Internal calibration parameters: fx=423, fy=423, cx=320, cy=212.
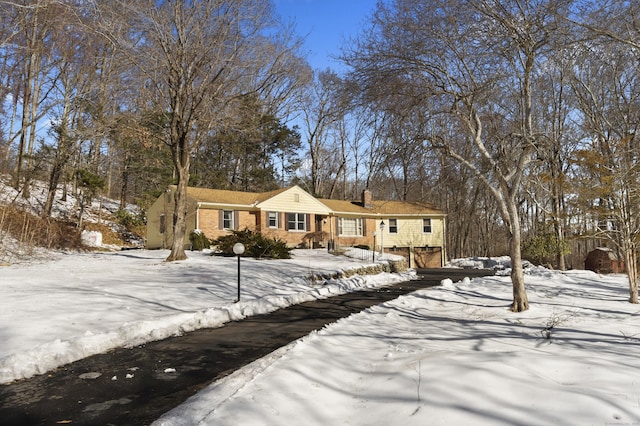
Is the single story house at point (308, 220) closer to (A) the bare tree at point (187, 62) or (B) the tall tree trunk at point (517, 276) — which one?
(A) the bare tree at point (187, 62)

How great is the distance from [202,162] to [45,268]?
79.9 feet

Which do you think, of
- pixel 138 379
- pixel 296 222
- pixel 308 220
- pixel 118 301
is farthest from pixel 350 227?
pixel 138 379

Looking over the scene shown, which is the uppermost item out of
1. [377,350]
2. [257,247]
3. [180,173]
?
[180,173]

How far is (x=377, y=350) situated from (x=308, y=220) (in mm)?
23354

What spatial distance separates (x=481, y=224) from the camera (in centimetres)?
4509

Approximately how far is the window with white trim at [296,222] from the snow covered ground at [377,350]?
1599 cm

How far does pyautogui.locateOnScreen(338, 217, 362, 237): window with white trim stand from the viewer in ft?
102

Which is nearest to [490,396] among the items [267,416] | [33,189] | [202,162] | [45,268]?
[267,416]

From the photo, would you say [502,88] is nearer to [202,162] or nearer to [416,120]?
[416,120]

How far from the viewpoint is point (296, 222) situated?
28406 mm

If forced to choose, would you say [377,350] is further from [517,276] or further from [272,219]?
[272,219]

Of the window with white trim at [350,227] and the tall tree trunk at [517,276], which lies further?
the window with white trim at [350,227]

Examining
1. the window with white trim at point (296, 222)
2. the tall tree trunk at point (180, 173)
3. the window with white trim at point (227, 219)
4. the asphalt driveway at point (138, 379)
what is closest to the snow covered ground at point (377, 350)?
the asphalt driveway at point (138, 379)

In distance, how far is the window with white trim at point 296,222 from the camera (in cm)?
2814
